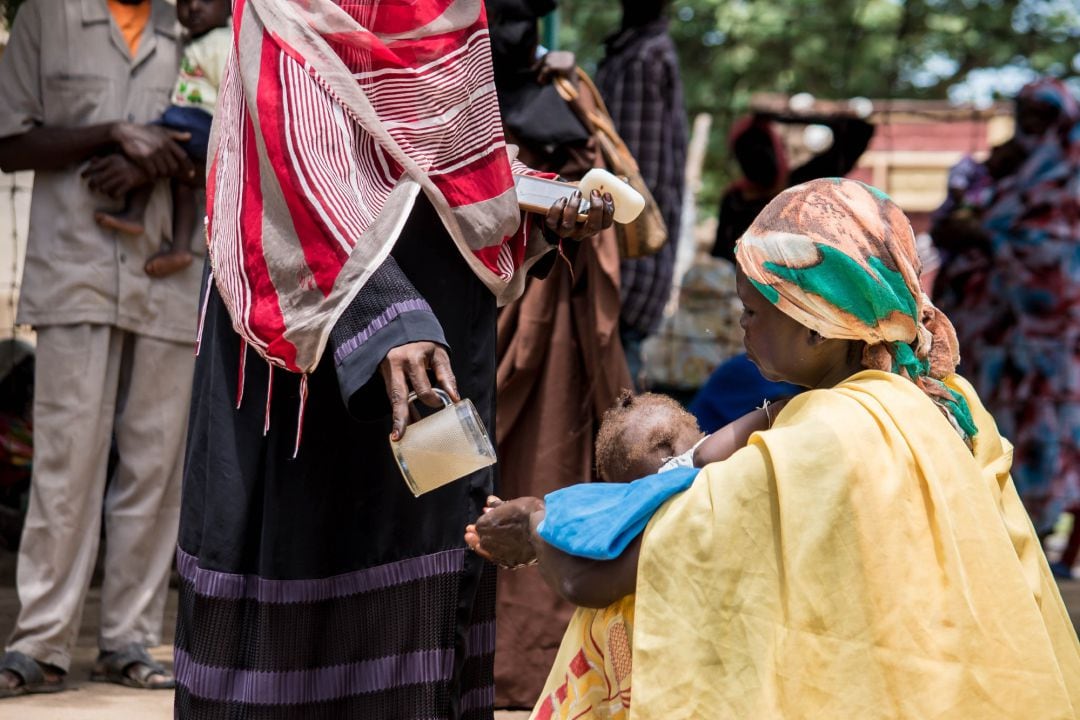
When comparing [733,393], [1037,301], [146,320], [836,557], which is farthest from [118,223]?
[1037,301]

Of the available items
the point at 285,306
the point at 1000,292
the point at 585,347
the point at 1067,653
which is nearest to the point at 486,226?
the point at 285,306

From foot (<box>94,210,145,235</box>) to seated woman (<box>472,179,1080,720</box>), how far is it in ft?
8.52

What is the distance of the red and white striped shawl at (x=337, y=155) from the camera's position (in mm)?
2418

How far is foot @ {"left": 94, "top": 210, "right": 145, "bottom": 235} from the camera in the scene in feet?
14.8

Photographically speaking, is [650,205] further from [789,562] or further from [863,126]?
[863,126]

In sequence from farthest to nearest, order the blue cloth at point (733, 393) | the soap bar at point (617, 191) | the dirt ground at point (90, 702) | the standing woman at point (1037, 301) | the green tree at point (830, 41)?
the green tree at point (830, 41) → the standing woman at point (1037, 301) → the blue cloth at point (733, 393) → the dirt ground at point (90, 702) → the soap bar at point (617, 191)

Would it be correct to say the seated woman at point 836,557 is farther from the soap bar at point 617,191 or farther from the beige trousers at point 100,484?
the beige trousers at point 100,484

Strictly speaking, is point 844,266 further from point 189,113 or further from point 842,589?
point 189,113

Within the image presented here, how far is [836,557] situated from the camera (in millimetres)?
2223

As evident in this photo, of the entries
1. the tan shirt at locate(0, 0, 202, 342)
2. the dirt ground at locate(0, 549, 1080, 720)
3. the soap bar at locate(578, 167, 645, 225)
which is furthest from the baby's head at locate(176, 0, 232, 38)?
the soap bar at locate(578, 167, 645, 225)

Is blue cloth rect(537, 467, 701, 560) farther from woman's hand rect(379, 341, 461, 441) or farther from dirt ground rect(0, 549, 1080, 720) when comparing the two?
dirt ground rect(0, 549, 1080, 720)

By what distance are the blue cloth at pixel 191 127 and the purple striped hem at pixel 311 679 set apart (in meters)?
2.40

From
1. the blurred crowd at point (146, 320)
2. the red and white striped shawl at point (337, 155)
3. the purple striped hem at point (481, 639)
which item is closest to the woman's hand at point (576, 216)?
the red and white striped shawl at point (337, 155)

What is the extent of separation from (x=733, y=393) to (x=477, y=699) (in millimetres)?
2653
